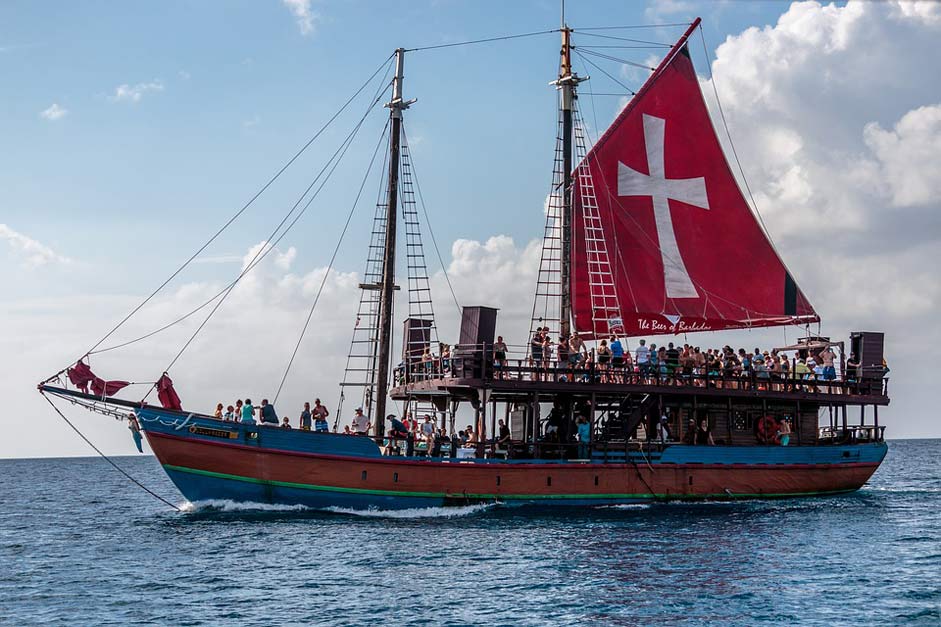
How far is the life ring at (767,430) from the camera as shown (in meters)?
35.9

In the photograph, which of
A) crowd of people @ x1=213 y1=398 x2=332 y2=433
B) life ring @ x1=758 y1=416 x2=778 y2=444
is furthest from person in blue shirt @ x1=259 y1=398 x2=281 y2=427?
life ring @ x1=758 y1=416 x2=778 y2=444

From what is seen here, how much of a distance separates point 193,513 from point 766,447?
770 inches

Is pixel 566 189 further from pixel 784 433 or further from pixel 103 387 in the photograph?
pixel 103 387

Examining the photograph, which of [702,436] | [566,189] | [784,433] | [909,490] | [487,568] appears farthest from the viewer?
[909,490]

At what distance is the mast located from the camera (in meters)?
32.8

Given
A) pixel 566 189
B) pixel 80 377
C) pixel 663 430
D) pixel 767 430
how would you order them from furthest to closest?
pixel 566 189 < pixel 767 430 < pixel 663 430 < pixel 80 377

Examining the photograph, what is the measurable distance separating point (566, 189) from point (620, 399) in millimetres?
8645

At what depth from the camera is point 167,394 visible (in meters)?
29.7

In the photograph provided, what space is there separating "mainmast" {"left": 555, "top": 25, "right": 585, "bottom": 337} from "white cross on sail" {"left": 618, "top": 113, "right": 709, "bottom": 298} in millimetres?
2454

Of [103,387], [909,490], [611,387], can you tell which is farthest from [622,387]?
[909,490]

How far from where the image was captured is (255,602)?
778 inches

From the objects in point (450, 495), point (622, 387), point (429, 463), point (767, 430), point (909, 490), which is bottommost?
point (909, 490)

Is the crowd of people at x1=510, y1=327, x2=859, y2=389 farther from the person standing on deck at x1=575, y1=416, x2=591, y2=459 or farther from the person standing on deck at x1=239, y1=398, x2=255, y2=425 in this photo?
the person standing on deck at x1=239, y1=398, x2=255, y2=425

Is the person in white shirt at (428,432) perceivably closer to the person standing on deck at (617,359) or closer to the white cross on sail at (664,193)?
the person standing on deck at (617,359)
